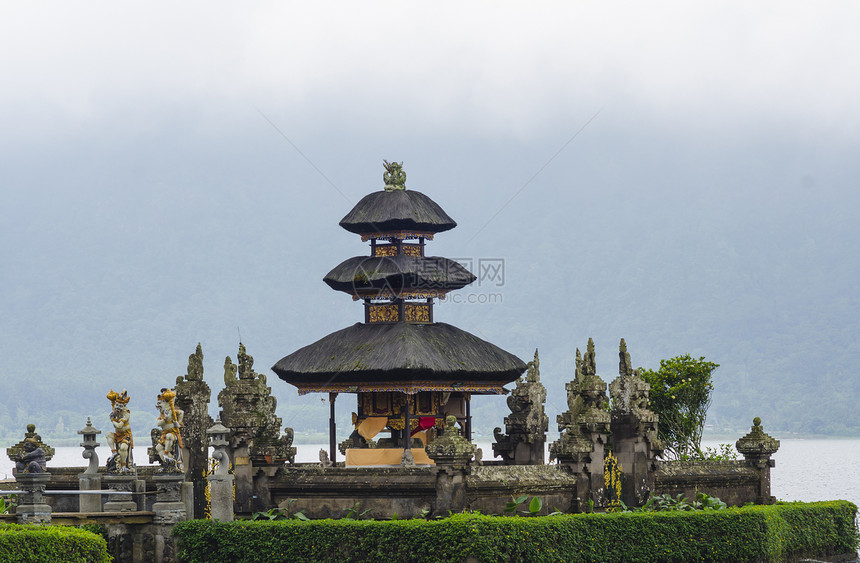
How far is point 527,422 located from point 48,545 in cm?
2059

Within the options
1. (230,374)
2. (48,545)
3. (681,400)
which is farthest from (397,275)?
(681,400)

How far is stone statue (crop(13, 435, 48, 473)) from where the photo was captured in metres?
36.8

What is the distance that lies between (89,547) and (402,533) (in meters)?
8.40

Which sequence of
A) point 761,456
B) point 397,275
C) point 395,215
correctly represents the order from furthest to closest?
1. point 761,456
2. point 395,215
3. point 397,275

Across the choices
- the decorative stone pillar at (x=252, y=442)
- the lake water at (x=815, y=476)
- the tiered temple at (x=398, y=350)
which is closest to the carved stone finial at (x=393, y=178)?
the tiered temple at (x=398, y=350)

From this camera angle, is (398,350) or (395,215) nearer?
(398,350)

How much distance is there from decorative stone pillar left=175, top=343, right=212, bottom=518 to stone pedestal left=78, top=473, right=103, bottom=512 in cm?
302

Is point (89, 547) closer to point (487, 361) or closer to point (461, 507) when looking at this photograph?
point (461, 507)

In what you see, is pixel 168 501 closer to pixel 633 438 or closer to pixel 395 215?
pixel 395 215

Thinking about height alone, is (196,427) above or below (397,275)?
below

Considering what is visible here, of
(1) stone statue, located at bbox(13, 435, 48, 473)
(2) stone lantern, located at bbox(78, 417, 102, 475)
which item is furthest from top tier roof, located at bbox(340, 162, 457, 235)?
(1) stone statue, located at bbox(13, 435, 48, 473)

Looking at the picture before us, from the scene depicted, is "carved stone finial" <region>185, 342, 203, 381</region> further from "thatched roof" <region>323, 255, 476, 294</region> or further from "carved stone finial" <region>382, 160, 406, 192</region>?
"carved stone finial" <region>382, 160, 406, 192</region>

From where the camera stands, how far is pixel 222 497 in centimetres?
3856

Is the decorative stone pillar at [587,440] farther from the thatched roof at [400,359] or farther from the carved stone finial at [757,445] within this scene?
the carved stone finial at [757,445]
